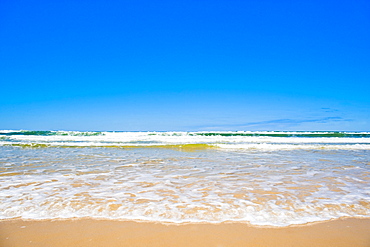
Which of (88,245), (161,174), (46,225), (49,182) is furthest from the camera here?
(161,174)

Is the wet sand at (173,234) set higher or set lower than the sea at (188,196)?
lower

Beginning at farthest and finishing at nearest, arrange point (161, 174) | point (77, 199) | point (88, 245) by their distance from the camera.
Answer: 1. point (161, 174)
2. point (77, 199)
3. point (88, 245)

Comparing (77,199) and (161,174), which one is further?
(161,174)

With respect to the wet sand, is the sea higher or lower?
higher

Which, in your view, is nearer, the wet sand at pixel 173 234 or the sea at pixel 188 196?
the wet sand at pixel 173 234

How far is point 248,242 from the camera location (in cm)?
243

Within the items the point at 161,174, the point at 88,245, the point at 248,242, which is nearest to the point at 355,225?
the point at 248,242

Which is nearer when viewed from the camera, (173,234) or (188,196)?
(173,234)

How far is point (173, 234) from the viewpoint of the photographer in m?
2.58

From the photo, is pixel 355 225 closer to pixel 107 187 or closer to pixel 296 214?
pixel 296 214

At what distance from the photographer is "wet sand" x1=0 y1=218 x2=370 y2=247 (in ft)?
7.90

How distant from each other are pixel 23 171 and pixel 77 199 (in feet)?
10.7

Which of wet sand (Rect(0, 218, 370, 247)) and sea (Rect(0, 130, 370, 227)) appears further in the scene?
sea (Rect(0, 130, 370, 227))

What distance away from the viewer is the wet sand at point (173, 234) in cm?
241
